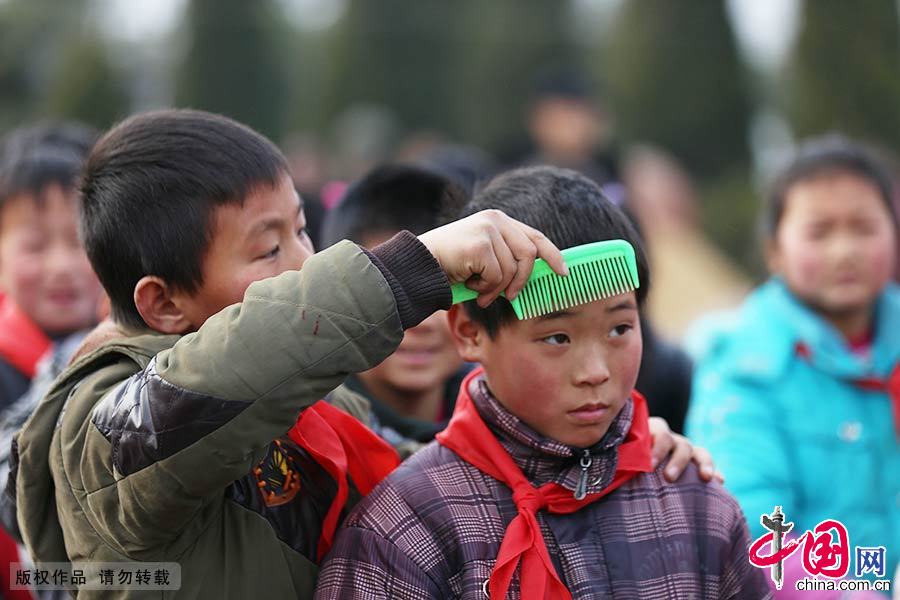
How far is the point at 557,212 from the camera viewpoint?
2.55 meters

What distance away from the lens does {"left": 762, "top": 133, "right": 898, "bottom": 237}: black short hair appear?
13.7 ft

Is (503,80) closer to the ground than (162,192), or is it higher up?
higher up

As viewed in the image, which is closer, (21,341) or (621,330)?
(621,330)

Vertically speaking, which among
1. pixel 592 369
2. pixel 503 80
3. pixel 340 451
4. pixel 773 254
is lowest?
pixel 340 451

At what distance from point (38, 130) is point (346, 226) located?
1.76 metres

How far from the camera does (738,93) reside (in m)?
20.0

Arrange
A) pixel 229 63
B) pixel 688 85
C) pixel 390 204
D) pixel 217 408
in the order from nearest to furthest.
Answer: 1. pixel 217 408
2. pixel 390 204
3. pixel 688 85
4. pixel 229 63

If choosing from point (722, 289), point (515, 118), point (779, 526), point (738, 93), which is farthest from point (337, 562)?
point (515, 118)

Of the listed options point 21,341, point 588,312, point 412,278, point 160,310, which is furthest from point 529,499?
point 21,341

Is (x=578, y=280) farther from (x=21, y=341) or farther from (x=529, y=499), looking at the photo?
(x=21, y=341)

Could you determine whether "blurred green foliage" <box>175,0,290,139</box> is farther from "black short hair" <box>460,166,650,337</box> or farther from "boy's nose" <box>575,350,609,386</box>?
"boy's nose" <box>575,350,609,386</box>

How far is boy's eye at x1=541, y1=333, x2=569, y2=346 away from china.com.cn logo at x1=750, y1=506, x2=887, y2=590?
0.66 meters

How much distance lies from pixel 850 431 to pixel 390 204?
177 cm

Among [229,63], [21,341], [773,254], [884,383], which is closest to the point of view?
[884,383]
